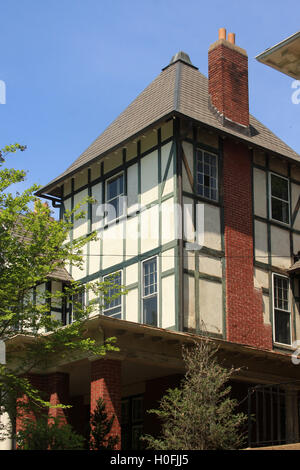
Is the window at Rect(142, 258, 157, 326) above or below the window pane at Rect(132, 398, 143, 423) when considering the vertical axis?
above

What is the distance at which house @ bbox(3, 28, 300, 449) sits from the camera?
20641 millimetres

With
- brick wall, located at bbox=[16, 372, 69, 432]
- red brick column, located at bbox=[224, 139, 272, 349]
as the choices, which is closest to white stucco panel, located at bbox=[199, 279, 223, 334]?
red brick column, located at bbox=[224, 139, 272, 349]

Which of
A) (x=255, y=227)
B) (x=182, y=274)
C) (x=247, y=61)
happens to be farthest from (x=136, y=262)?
(x=247, y=61)

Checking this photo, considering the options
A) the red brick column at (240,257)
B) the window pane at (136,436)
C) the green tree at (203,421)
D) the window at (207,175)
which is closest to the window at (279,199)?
the red brick column at (240,257)

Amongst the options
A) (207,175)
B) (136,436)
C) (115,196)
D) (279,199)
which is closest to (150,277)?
(115,196)

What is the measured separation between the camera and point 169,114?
21.1 meters

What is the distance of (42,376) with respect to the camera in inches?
812

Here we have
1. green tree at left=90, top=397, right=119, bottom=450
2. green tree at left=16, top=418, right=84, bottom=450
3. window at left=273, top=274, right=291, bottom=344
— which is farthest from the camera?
window at left=273, top=274, right=291, bottom=344

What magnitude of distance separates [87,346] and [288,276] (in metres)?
9.31

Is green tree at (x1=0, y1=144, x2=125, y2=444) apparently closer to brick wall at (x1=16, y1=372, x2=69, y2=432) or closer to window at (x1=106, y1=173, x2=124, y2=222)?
brick wall at (x1=16, y1=372, x2=69, y2=432)

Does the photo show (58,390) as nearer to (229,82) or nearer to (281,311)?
(281,311)

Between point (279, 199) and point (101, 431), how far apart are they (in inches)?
430

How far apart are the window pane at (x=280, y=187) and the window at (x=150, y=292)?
17.3 ft

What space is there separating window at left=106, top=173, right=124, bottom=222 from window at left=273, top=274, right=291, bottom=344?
18.0 ft
